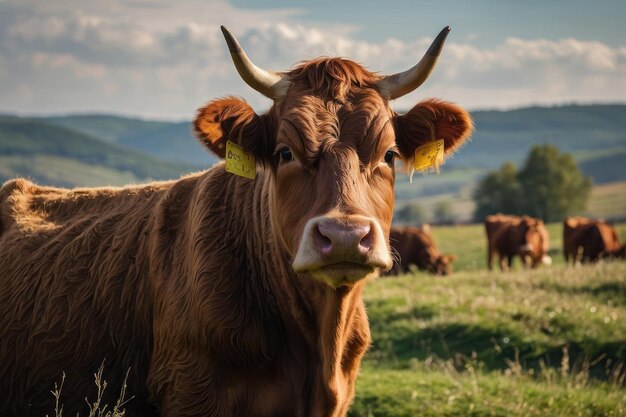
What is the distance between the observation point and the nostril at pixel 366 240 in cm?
476

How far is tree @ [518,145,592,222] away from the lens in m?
91.2

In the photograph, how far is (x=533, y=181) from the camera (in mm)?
92688

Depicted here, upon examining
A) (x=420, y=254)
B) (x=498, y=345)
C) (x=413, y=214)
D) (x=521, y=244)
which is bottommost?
(x=498, y=345)

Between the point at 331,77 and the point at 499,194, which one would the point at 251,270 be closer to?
the point at 331,77

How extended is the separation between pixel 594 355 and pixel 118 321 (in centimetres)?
745

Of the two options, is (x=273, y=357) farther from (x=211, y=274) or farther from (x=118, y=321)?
(x=118, y=321)

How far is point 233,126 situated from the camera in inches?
230

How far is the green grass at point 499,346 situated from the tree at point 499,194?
74521 millimetres

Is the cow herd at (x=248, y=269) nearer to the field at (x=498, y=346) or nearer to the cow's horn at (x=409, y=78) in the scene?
the cow's horn at (x=409, y=78)

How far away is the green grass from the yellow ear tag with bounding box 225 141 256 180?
4.12 m

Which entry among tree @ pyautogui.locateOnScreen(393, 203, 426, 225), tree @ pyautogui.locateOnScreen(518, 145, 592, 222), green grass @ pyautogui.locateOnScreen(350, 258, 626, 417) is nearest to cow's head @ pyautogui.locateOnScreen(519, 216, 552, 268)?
green grass @ pyautogui.locateOnScreen(350, 258, 626, 417)

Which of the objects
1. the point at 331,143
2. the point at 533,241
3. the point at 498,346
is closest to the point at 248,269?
the point at 331,143

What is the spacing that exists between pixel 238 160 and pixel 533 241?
3248 centimetres

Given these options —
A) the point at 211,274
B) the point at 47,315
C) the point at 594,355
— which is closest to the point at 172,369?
the point at 211,274
